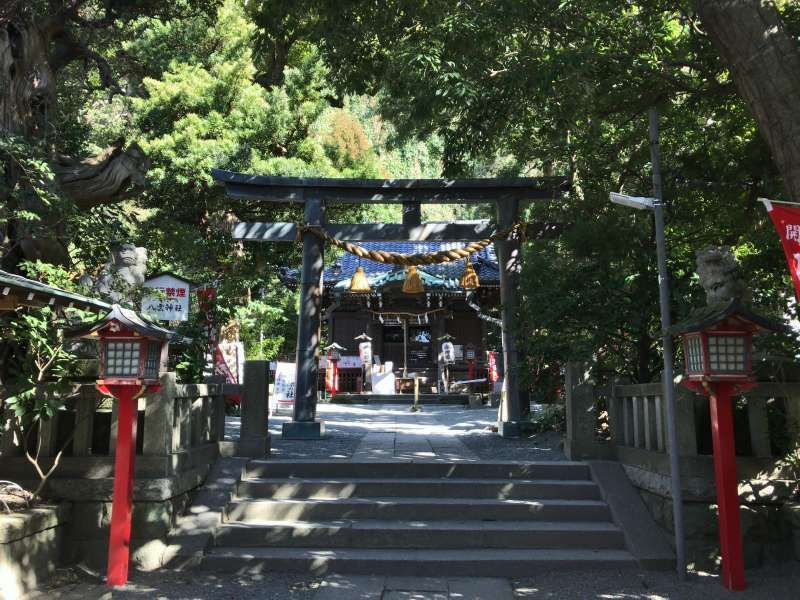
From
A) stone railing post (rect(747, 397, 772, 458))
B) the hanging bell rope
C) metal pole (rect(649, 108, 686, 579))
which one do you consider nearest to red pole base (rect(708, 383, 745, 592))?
metal pole (rect(649, 108, 686, 579))

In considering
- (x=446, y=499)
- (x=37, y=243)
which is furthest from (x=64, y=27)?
(x=446, y=499)

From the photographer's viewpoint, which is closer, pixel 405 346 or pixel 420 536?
pixel 420 536

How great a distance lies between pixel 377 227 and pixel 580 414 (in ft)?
17.5

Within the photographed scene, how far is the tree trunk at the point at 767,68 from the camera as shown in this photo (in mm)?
4555

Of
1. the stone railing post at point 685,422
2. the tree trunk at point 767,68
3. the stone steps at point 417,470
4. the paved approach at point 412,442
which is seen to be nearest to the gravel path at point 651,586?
the stone railing post at point 685,422

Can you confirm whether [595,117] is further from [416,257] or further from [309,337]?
[309,337]

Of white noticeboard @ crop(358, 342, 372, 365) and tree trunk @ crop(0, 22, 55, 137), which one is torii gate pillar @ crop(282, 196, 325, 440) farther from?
white noticeboard @ crop(358, 342, 372, 365)

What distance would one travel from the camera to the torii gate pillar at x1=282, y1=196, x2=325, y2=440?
1010 cm

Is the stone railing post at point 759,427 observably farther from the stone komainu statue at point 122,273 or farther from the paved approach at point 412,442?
the stone komainu statue at point 122,273

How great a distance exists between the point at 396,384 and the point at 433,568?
17483mm

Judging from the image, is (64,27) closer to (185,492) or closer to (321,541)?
(185,492)

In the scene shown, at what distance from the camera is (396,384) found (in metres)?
22.9

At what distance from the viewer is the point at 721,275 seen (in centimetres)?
594

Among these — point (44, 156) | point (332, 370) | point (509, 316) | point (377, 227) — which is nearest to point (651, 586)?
point (509, 316)
